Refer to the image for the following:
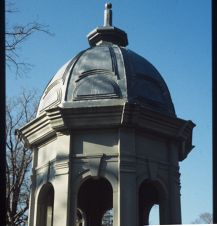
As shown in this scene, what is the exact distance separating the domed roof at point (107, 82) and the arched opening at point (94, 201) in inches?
110

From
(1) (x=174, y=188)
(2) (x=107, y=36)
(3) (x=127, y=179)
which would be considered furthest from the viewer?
(2) (x=107, y=36)

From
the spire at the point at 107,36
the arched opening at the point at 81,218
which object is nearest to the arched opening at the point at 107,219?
the arched opening at the point at 81,218

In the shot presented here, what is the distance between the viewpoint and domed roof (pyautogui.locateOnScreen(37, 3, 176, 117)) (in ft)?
28.7

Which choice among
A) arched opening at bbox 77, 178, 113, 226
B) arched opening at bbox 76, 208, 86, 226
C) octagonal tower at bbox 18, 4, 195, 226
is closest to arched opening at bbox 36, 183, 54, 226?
octagonal tower at bbox 18, 4, 195, 226

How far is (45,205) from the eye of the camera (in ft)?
30.3

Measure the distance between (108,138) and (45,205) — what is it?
232cm

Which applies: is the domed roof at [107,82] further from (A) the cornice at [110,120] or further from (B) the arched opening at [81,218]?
(B) the arched opening at [81,218]

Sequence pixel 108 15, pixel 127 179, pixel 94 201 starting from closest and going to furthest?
1. pixel 127 179
2. pixel 94 201
3. pixel 108 15

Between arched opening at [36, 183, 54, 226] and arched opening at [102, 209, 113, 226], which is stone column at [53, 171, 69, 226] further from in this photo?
arched opening at [102, 209, 113, 226]

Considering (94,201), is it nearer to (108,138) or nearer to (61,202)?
(61,202)

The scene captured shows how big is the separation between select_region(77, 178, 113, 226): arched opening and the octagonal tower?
5.11ft

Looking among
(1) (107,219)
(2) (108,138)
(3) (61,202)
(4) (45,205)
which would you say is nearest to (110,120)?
(2) (108,138)

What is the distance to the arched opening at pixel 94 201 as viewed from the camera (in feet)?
36.1

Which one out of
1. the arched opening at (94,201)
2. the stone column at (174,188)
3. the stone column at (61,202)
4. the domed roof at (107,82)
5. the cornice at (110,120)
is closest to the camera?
the stone column at (61,202)
